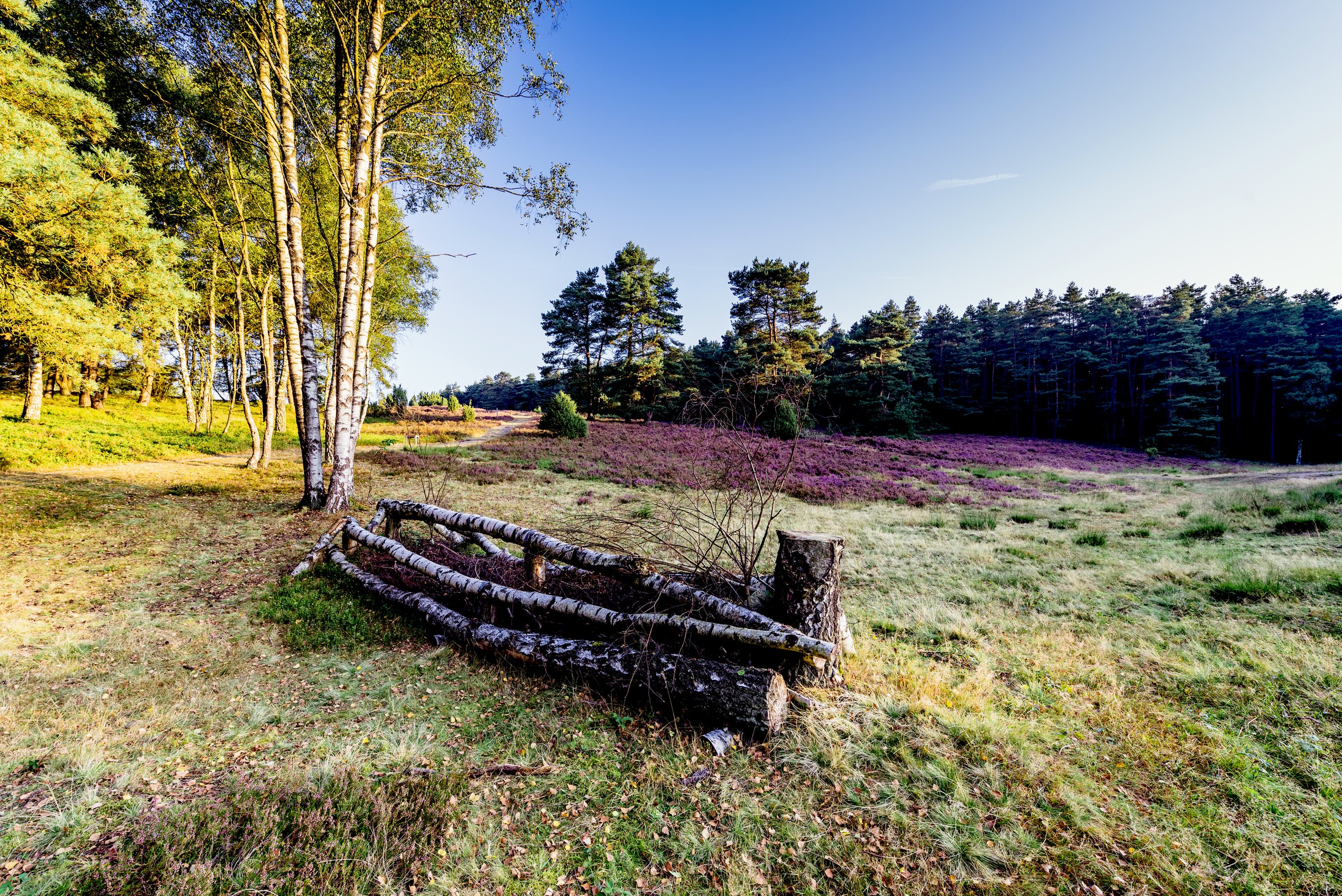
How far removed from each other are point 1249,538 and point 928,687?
9.41m

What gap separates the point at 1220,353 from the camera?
3988 cm

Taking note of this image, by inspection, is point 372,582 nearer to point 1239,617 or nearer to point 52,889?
point 52,889

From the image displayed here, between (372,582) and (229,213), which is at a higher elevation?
(229,213)

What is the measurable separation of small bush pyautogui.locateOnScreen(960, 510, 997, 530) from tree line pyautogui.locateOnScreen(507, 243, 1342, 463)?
54.3 feet

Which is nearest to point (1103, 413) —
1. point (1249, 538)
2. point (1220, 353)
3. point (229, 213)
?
point (1220, 353)

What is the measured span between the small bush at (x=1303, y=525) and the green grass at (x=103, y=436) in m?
26.7

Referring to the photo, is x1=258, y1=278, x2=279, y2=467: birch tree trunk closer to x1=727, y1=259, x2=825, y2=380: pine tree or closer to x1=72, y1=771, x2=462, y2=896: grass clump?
x1=72, y1=771, x2=462, y2=896: grass clump

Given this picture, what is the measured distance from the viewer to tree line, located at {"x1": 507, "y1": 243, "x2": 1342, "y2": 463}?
33031 mm

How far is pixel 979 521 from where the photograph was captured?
37.1 ft

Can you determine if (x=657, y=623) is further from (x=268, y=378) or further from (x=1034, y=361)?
(x=1034, y=361)

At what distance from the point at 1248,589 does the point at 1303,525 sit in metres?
5.22

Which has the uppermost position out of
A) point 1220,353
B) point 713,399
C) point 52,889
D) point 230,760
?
point 1220,353

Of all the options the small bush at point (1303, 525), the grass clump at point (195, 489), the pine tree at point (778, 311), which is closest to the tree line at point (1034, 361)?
the pine tree at point (778, 311)

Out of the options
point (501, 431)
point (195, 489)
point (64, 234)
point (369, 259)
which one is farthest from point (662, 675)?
point (501, 431)
